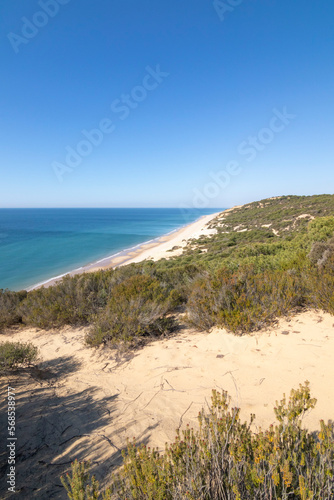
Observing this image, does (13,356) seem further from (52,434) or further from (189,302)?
→ (189,302)

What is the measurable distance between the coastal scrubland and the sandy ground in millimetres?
213

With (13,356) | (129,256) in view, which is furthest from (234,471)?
(129,256)

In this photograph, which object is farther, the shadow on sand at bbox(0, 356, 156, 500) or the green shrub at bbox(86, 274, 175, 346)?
the green shrub at bbox(86, 274, 175, 346)

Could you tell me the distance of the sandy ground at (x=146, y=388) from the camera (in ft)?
8.11

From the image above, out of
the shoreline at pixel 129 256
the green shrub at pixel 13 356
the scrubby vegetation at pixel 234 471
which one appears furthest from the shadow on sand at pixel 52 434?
the shoreline at pixel 129 256

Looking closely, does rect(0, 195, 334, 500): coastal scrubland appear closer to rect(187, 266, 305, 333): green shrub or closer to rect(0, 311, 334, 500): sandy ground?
rect(187, 266, 305, 333): green shrub

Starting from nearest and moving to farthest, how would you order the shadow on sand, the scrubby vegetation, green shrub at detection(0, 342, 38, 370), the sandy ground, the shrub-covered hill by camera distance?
the scrubby vegetation, the shadow on sand, the sandy ground, green shrub at detection(0, 342, 38, 370), the shrub-covered hill

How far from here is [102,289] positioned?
6559mm

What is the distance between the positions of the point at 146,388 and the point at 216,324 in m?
1.91

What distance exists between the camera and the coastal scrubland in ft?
4.70

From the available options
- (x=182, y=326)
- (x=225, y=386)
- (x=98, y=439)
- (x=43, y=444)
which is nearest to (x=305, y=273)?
(x=182, y=326)

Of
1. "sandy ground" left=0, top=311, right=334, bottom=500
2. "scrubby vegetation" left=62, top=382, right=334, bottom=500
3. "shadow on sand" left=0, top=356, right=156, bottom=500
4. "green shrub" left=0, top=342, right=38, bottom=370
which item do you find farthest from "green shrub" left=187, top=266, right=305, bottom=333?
"green shrub" left=0, top=342, right=38, bottom=370

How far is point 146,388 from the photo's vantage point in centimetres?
343

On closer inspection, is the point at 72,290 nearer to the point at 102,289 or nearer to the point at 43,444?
the point at 102,289
